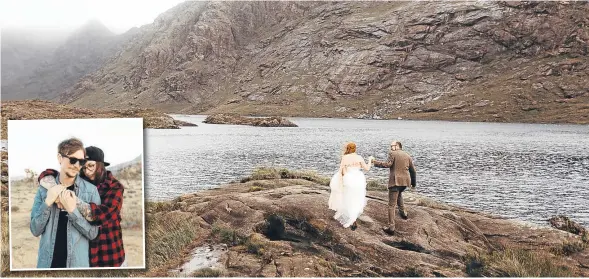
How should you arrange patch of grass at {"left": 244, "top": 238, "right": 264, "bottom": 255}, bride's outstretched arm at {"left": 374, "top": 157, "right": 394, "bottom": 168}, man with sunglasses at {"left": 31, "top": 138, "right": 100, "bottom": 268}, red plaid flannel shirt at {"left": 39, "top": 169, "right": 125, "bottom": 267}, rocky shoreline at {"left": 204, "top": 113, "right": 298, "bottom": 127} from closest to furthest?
man with sunglasses at {"left": 31, "top": 138, "right": 100, "bottom": 268}
red plaid flannel shirt at {"left": 39, "top": 169, "right": 125, "bottom": 267}
patch of grass at {"left": 244, "top": 238, "right": 264, "bottom": 255}
bride's outstretched arm at {"left": 374, "top": 157, "right": 394, "bottom": 168}
rocky shoreline at {"left": 204, "top": 113, "right": 298, "bottom": 127}

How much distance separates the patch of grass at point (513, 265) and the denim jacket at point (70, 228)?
9.51 metres

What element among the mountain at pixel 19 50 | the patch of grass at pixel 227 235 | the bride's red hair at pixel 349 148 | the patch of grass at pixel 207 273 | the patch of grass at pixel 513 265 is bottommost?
the patch of grass at pixel 513 265

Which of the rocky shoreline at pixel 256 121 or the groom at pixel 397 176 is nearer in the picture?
the groom at pixel 397 176

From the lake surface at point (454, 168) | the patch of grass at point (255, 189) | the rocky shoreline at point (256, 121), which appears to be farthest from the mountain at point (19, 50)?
the patch of grass at point (255, 189)

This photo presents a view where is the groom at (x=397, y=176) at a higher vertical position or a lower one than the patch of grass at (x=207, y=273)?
higher

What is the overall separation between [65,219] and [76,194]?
0.62 metres

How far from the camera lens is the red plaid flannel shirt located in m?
10.3

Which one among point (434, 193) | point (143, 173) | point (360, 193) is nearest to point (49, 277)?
point (143, 173)

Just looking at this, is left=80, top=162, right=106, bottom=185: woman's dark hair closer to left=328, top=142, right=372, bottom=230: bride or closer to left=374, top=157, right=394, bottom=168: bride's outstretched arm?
left=328, top=142, right=372, bottom=230: bride

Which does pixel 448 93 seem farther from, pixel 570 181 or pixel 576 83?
pixel 570 181

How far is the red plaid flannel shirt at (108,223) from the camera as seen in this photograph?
1035cm

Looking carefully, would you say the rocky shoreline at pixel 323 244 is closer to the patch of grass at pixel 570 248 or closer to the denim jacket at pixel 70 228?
the patch of grass at pixel 570 248

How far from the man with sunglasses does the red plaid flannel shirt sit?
15 cm

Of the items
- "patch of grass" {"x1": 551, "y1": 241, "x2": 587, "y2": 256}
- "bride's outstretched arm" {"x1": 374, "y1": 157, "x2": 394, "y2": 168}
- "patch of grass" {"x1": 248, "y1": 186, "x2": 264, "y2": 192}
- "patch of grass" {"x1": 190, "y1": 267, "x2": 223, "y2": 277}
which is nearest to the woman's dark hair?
"patch of grass" {"x1": 190, "y1": 267, "x2": 223, "y2": 277}
